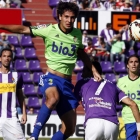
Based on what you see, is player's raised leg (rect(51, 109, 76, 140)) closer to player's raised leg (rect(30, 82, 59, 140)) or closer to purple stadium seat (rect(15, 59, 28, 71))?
player's raised leg (rect(30, 82, 59, 140))

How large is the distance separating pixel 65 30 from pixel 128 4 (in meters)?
9.27

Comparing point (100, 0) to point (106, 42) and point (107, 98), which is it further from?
point (107, 98)

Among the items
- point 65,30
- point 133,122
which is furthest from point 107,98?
point 133,122

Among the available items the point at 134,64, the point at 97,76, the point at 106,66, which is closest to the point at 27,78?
the point at 106,66

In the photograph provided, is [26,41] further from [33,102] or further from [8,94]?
[8,94]

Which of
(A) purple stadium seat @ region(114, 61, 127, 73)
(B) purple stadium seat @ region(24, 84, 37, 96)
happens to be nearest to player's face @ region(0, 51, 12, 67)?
(B) purple stadium seat @ region(24, 84, 37, 96)

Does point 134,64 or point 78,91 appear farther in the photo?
point 134,64

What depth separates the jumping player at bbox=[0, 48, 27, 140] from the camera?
214 inches

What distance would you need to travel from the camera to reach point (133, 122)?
5922 mm

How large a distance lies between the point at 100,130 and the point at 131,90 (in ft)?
6.78

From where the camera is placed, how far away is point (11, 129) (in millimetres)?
5430

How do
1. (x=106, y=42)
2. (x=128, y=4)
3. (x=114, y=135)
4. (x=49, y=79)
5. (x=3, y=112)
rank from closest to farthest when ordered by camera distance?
(x=114, y=135) < (x=49, y=79) < (x=3, y=112) < (x=106, y=42) < (x=128, y=4)

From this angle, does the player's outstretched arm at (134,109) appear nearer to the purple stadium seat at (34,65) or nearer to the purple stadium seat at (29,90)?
the purple stadium seat at (29,90)

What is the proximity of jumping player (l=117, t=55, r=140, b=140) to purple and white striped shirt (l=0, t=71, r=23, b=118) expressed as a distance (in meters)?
1.96
